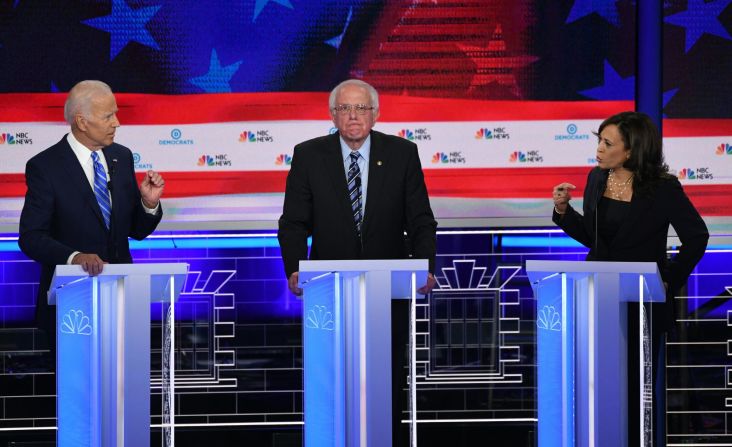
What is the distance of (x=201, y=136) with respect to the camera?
5488mm

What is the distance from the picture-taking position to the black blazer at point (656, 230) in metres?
4.11

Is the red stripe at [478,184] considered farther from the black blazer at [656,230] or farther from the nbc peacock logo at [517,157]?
the black blazer at [656,230]

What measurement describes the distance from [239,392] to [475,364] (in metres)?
1.28

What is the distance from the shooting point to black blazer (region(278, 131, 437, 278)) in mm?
4172

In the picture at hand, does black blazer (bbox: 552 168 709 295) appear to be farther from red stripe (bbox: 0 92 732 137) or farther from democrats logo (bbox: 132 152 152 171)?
democrats logo (bbox: 132 152 152 171)

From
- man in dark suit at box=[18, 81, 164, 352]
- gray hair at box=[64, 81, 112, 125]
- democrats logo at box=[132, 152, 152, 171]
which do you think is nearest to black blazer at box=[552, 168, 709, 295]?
man in dark suit at box=[18, 81, 164, 352]

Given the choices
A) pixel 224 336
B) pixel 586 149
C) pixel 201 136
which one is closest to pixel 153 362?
pixel 224 336

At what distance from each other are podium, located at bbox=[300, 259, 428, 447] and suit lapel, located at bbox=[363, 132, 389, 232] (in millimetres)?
824

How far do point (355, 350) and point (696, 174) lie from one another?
2.85m

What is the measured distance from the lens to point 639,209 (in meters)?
4.11

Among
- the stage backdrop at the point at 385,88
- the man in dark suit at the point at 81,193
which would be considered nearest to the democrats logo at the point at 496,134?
the stage backdrop at the point at 385,88

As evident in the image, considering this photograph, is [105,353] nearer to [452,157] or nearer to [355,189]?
[355,189]

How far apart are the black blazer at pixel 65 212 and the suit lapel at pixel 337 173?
820 millimetres

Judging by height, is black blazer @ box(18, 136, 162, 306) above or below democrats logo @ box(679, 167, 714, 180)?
below
